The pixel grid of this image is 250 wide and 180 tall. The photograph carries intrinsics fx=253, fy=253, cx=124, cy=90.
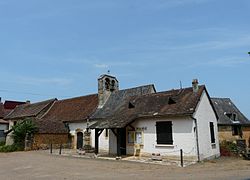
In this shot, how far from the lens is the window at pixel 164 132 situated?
18000mm

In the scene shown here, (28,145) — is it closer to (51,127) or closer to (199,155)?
(51,127)

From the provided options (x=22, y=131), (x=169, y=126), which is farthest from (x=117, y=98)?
(x=169, y=126)

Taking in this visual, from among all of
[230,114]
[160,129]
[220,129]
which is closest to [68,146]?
[160,129]

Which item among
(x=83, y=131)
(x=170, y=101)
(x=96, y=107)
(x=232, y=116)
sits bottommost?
(x=83, y=131)

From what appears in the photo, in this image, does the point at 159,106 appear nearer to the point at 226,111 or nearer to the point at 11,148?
the point at 226,111

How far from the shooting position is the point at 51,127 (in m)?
28.3

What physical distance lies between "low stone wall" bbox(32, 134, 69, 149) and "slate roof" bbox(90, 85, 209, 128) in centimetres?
908

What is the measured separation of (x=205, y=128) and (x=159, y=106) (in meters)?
3.76

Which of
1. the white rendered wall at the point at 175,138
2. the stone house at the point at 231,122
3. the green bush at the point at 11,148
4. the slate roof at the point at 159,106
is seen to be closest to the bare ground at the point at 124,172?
the white rendered wall at the point at 175,138

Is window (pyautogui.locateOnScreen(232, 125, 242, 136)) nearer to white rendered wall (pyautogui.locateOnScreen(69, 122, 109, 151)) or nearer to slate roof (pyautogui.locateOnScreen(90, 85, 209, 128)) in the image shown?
slate roof (pyautogui.locateOnScreen(90, 85, 209, 128))

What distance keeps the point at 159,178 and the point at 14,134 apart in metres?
20.9

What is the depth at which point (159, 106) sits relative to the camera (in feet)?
65.0

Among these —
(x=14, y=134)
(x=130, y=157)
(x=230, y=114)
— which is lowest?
(x=130, y=157)

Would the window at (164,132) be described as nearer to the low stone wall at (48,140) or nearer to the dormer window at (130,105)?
the dormer window at (130,105)
